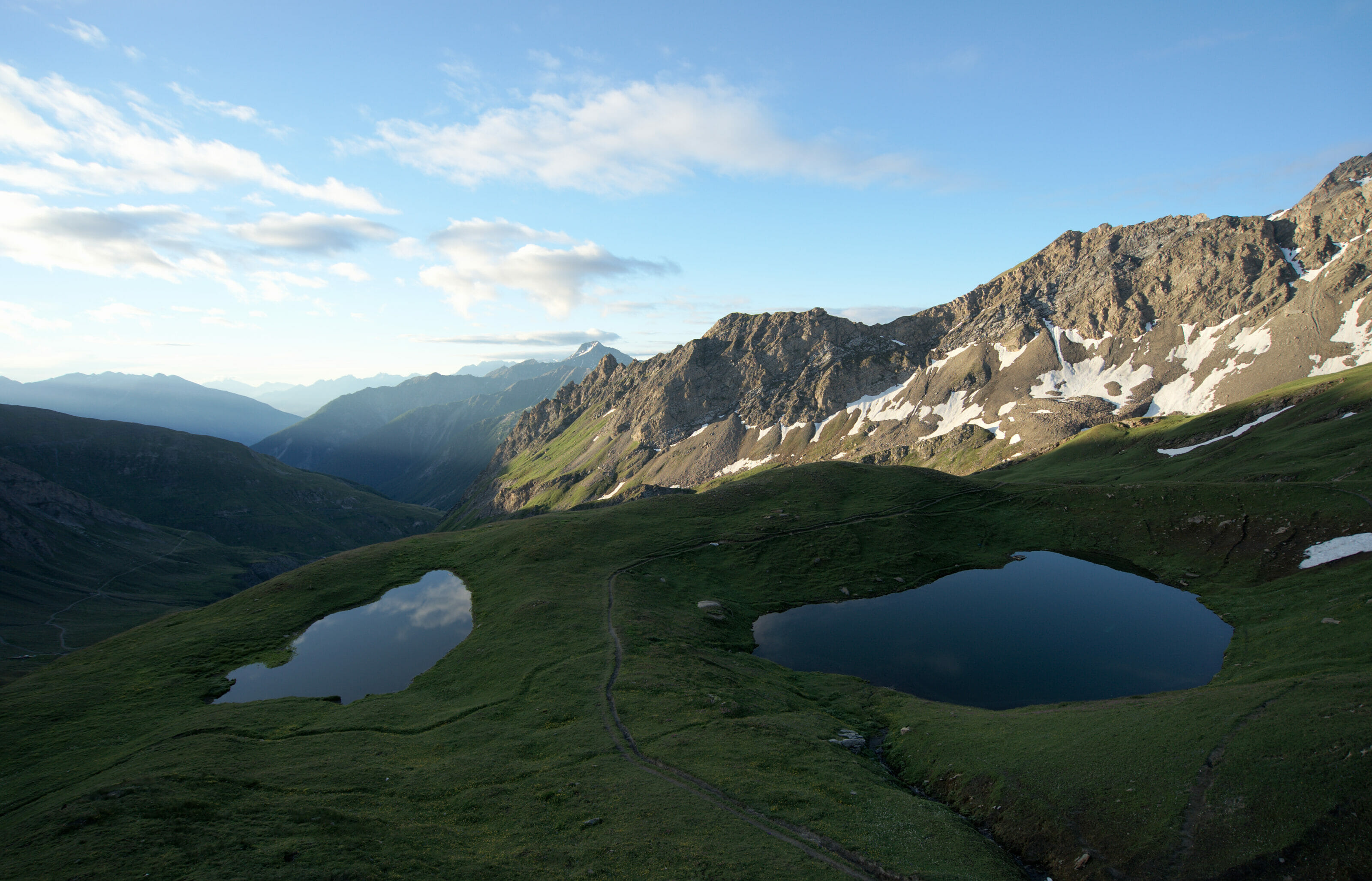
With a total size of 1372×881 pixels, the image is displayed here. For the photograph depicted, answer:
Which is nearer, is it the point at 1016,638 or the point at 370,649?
the point at 1016,638

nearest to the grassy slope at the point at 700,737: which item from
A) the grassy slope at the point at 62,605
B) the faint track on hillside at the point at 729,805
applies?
the faint track on hillside at the point at 729,805

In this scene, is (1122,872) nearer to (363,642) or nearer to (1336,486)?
(363,642)

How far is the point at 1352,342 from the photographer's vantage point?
179500 mm

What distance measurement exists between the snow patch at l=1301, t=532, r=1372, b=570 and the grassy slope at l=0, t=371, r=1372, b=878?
137 cm

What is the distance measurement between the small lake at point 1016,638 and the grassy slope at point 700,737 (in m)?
3.95

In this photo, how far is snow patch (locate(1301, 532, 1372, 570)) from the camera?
6569 centimetres

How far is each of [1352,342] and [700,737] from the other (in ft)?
834

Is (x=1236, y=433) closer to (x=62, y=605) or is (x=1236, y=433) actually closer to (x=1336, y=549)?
(x=1336, y=549)

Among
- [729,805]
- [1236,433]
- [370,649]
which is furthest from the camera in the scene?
[1236,433]

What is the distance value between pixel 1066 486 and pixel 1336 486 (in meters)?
35.3

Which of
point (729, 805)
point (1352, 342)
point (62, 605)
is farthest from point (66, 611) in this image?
point (1352, 342)

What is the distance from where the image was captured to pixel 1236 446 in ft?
412

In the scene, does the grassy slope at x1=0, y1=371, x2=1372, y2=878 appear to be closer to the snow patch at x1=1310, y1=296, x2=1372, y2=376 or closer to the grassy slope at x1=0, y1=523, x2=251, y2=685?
the grassy slope at x1=0, y1=523, x2=251, y2=685

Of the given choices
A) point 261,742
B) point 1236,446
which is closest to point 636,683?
point 261,742
